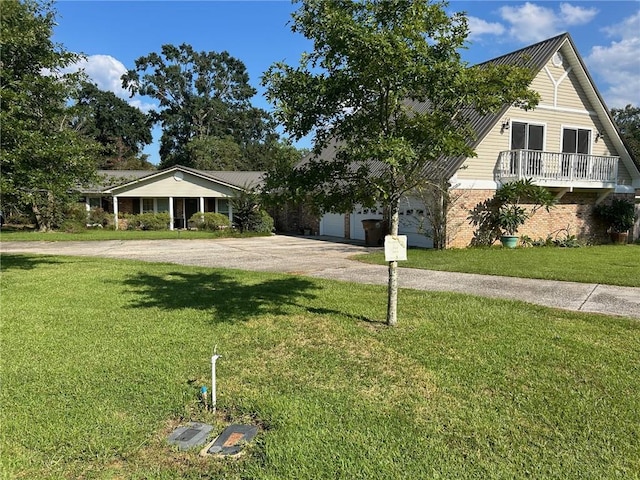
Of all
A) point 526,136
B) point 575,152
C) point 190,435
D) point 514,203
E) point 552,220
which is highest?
point 526,136

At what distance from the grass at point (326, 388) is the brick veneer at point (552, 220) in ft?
29.2

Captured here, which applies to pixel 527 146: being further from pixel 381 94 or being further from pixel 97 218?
pixel 97 218

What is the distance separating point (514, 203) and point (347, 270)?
872 cm

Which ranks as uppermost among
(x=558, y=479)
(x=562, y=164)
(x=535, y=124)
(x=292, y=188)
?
(x=535, y=124)

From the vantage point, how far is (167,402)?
370cm

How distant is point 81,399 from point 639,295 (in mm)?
8692

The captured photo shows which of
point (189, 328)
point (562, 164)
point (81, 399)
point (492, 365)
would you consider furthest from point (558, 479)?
point (562, 164)

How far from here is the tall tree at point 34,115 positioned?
858 centimetres

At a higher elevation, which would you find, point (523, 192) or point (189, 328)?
point (523, 192)

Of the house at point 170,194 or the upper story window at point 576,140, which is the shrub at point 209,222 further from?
the upper story window at point 576,140

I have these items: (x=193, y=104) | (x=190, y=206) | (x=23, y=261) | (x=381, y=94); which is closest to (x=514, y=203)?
(x=381, y=94)

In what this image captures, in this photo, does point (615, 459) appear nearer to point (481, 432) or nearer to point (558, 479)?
point (558, 479)

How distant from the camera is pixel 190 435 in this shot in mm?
3225

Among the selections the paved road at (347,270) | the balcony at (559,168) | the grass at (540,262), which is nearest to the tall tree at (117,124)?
the paved road at (347,270)
